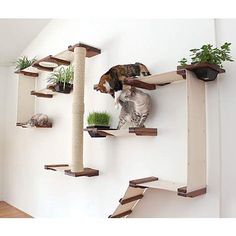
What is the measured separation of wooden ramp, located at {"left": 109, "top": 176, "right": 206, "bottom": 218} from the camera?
1.48m

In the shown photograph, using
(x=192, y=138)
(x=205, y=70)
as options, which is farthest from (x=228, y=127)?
(x=205, y=70)

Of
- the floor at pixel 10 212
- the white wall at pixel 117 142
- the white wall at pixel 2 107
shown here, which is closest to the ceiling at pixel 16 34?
the white wall at pixel 117 142

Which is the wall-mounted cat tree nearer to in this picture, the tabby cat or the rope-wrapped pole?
the tabby cat

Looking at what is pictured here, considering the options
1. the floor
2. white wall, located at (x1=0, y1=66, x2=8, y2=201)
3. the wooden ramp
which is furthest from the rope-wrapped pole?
white wall, located at (x1=0, y1=66, x2=8, y2=201)

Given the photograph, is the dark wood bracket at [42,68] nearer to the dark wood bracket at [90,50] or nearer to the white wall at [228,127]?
the dark wood bracket at [90,50]

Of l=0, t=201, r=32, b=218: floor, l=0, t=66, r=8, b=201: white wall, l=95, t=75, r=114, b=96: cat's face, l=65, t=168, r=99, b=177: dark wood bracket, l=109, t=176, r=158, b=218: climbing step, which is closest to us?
l=109, t=176, r=158, b=218: climbing step

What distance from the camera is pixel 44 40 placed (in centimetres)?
301

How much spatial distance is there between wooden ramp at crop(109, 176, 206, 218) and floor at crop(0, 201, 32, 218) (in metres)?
1.57

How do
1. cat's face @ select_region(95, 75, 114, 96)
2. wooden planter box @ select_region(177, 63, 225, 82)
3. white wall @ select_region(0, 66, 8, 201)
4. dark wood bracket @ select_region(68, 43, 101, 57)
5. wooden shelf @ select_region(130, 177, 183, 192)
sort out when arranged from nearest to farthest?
wooden planter box @ select_region(177, 63, 225, 82), wooden shelf @ select_region(130, 177, 183, 192), cat's face @ select_region(95, 75, 114, 96), dark wood bracket @ select_region(68, 43, 101, 57), white wall @ select_region(0, 66, 8, 201)

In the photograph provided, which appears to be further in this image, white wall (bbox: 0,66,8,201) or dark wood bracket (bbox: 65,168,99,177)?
white wall (bbox: 0,66,8,201)

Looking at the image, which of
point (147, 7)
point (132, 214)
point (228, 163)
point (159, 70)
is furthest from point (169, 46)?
point (132, 214)

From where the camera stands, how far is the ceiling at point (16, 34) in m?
2.78

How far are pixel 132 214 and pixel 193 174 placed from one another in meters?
0.70

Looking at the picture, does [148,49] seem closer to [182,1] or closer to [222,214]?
[182,1]
